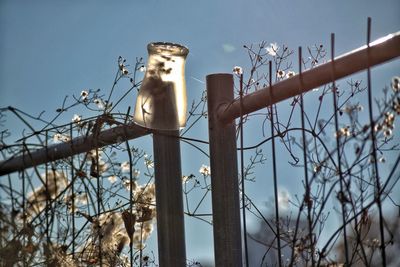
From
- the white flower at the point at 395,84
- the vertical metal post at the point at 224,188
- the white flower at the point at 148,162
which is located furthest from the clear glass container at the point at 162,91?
the white flower at the point at 395,84

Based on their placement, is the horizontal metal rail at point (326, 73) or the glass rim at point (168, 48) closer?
the horizontal metal rail at point (326, 73)

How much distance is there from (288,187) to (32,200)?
2.35 ft

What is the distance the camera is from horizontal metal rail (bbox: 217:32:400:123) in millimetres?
1517

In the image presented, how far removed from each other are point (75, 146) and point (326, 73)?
0.82m

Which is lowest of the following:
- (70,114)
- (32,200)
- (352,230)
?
(352,230)

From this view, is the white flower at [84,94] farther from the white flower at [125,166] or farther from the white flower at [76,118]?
the white flower at [125,166]

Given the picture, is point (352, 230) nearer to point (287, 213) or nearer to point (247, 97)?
point (287, 213)

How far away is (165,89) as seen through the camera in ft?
6.77

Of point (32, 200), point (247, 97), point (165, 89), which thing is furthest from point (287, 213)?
point (32, 200)

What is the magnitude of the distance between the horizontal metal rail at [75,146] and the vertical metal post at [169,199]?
0.07m

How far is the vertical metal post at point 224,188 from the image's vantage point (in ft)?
6.38

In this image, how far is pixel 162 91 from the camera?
206 cm

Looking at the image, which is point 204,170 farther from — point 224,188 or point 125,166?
point 224,188

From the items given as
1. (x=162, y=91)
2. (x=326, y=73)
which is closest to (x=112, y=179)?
(x=162, y=91)
